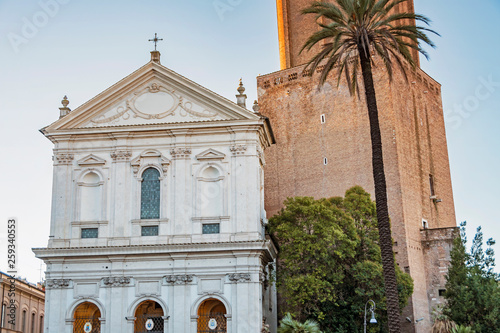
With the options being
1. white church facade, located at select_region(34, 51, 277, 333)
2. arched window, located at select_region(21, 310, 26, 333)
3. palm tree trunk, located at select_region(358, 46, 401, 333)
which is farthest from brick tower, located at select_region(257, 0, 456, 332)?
palm tree trunk, located at select_region(358, 46, 401, 333)

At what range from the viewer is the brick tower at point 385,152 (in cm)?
4431

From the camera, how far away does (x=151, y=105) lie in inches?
1371

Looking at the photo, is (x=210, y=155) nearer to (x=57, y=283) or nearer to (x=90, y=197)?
(x=90, y=197)

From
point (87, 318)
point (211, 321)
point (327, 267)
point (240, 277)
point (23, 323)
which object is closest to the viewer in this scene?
point (240, 277)

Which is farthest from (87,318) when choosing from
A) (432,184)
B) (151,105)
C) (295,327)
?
(432,184)

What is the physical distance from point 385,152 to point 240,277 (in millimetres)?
18075

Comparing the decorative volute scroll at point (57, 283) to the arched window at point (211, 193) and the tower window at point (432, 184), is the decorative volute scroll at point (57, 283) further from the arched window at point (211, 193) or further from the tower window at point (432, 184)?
the tower window at point (432, 184)

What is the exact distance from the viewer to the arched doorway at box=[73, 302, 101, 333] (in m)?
32.4

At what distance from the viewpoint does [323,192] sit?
155 feet

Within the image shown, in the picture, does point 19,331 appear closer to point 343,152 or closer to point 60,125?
point 60,125

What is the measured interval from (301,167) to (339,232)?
48.0 feet

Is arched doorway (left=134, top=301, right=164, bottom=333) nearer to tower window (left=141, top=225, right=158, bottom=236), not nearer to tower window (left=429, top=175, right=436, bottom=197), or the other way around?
tower window (left=141, top=225, right=158, bottom=236)

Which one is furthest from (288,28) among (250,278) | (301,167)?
(250,278)

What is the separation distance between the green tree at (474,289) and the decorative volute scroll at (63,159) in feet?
72.0
